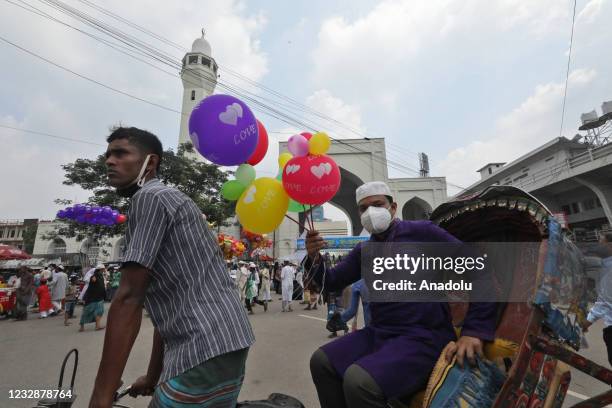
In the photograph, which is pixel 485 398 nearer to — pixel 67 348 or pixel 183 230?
pixel 183 230

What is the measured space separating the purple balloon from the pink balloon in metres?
0.67

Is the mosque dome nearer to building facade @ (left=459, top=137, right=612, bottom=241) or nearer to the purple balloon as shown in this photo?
building facade @ (left=459, top=137, right=612, bottom=241)

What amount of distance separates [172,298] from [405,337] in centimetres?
116

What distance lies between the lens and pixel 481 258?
201cm

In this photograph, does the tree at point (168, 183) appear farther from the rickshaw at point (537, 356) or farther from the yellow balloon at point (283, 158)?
the rickshaw at point (537, 356)

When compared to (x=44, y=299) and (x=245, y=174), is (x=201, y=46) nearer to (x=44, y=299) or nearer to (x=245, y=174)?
(x=44, y=299)

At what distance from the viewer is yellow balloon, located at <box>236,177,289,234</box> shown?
11.2 feet

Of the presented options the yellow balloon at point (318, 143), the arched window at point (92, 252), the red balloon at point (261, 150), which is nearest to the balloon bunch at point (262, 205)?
the red balloon at point (261, 150)

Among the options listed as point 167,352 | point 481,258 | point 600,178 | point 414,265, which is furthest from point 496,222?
point 600,178

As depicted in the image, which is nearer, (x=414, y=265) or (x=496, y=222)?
(x=414, y=265)

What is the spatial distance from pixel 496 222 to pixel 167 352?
2303 millimetres

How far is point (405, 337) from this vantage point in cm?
162

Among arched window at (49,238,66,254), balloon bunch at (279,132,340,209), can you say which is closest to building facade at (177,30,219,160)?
arched window at (49,238,66,254)

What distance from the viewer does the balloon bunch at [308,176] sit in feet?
11.3
